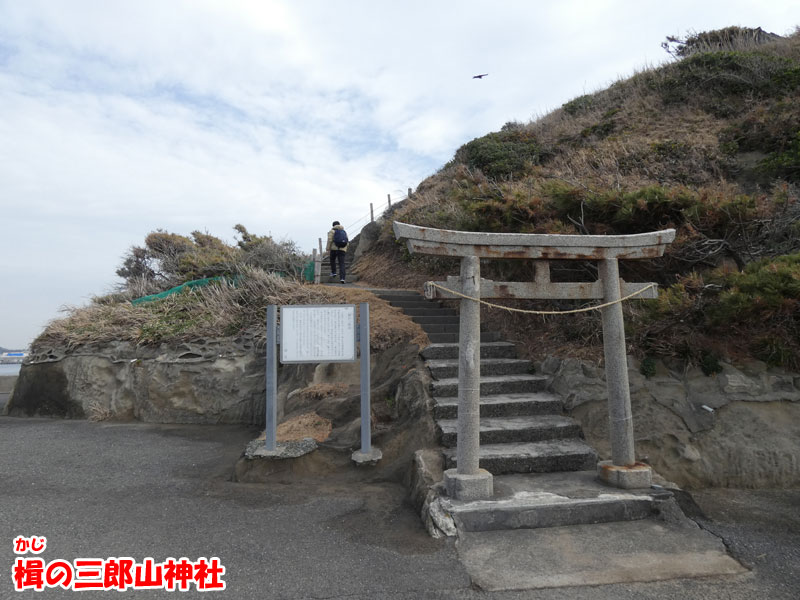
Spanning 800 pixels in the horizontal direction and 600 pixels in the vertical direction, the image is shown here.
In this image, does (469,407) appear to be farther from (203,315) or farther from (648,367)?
(203,315)

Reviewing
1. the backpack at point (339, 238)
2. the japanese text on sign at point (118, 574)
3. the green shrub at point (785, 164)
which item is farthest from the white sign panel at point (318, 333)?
the green shrub at point (785, 164)

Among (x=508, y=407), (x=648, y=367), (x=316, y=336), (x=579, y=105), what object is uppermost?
(x=579, y=105)

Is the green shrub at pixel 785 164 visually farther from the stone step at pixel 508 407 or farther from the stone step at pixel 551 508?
the stone step at pixel 551 508

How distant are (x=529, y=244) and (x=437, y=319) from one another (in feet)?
11.8

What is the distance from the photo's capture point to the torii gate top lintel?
3936 mm

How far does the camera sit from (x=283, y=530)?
3709 millimetres

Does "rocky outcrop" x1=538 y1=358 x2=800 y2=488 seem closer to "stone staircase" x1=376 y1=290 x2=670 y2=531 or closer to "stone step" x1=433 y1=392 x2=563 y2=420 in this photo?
"stone step" x1=433 y1=392 x2=563 y2=420

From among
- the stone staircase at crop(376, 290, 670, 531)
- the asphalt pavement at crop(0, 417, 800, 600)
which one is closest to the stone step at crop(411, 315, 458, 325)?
the stone staircase at crop(376, 290, 670, 531)

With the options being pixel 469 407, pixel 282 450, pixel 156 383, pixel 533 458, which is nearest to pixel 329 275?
pixel 156 383

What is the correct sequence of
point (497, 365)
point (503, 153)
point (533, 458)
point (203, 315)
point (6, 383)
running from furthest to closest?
point (503, 153), point (6, 383), point (203, 315), point (497, 365), point (533, 458)

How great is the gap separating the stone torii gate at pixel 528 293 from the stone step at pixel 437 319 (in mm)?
3297

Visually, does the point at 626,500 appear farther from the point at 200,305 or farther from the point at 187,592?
the point at 200,305

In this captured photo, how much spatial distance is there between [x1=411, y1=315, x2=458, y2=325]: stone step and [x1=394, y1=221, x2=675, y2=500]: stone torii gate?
10.8 ft

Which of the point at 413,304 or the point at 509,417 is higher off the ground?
the point at 413,304
